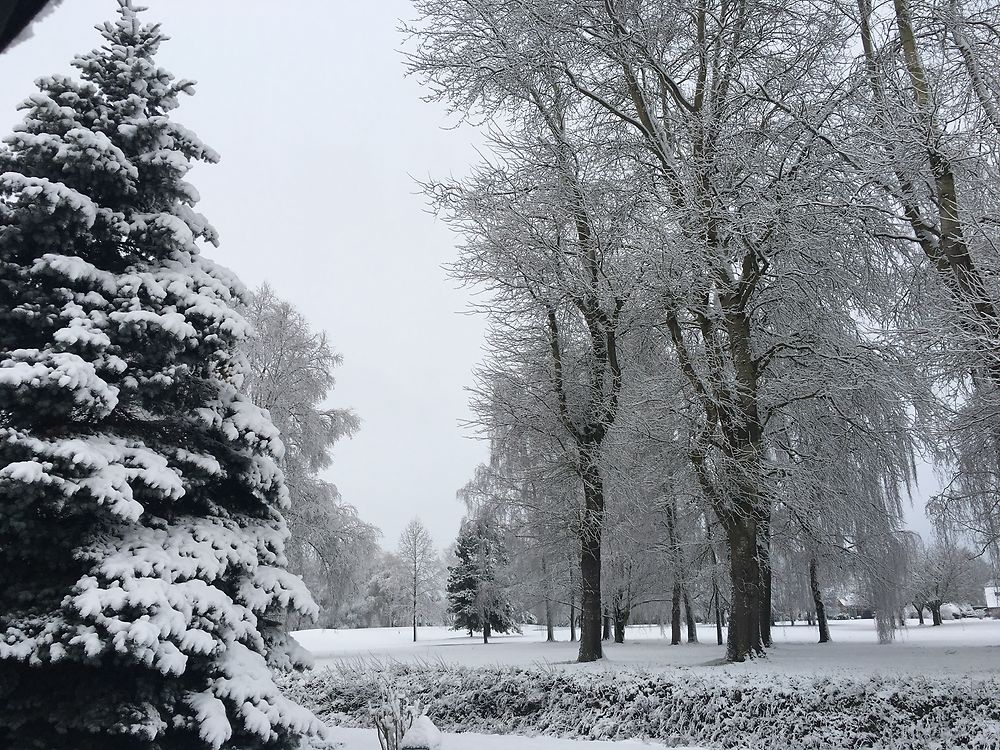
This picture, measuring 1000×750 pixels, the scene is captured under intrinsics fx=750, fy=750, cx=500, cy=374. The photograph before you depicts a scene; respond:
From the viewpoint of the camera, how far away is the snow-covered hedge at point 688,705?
8.55 m

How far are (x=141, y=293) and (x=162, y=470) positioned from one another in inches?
74.5

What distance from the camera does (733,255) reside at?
13281 mm

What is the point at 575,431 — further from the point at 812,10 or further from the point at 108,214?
the point at 108,214

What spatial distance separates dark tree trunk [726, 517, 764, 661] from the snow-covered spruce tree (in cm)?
762

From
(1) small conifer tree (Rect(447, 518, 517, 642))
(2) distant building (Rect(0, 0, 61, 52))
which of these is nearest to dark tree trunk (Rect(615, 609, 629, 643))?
(1) small conifer tree (Rect(447, 518, 517, 642))

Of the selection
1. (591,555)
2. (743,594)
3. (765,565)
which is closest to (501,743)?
(743,594)

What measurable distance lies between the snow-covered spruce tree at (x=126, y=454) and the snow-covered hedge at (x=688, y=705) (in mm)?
4420

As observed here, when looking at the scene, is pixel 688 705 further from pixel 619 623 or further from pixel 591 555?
pixel 619 623

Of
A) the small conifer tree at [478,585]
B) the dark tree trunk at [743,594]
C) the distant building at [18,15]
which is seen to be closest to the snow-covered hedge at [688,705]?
the dark tree trunk at [743,594]

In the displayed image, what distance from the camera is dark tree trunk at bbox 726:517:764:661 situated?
41.1 feet

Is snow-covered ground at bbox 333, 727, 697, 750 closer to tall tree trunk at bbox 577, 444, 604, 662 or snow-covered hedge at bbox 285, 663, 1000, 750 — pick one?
snow-covered hedge at bbox 285, 663, 1000, 750

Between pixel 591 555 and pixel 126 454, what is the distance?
10.4 metres

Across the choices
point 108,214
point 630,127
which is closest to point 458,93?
point 630,127

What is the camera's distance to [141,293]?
7699mm
